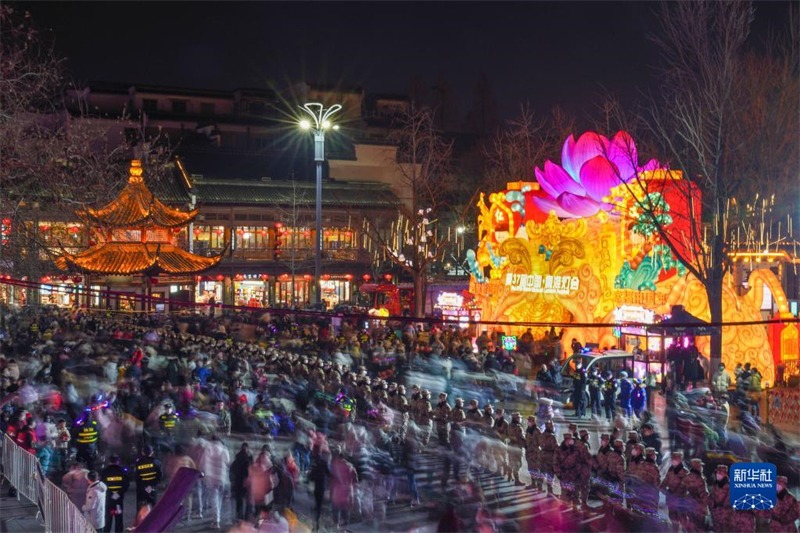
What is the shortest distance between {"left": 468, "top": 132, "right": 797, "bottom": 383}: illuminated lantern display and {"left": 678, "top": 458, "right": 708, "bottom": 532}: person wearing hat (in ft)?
24.9

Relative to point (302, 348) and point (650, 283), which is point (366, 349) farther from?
point (650, 283)

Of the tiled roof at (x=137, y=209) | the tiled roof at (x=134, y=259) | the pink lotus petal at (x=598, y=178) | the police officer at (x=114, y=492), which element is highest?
the pink lotus petal at (x=598, y=178)

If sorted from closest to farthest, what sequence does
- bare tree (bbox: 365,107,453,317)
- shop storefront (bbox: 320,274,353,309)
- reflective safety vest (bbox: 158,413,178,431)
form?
reflective safety vest (bbox: 158,413,178,431), bare tree (bbox: 365,107,453,317), shop storefront (bbox: 320,274,353,309)

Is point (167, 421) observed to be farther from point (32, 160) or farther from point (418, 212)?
point (418, 212)

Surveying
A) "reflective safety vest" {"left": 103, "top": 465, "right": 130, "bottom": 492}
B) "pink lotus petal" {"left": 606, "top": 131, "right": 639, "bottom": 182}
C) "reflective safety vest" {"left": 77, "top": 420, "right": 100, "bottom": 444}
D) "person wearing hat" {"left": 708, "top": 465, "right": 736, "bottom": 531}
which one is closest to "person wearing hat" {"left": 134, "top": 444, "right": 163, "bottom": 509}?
"reflective safety vest" {"left": 103, "top": 465, "right": 130, "bottom": 492}

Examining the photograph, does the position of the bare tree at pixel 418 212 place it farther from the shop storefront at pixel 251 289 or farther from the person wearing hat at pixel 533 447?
the person wearing hat at pixel 533 447

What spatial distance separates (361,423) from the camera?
11508 millimetres

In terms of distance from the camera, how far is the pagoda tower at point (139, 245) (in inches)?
878

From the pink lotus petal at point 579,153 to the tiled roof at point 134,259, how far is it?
11.2 metres

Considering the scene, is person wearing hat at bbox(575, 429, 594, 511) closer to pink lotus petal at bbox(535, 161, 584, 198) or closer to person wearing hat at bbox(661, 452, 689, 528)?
person wearing hat at bbox(661, 452, 689, 528)

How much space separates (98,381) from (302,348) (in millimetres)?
5105

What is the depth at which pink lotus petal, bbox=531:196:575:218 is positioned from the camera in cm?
2272

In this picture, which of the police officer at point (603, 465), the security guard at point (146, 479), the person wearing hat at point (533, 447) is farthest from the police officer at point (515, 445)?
the security guard at point (146, 479)

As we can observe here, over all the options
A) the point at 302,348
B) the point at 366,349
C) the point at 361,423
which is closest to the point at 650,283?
the point at 366,349
